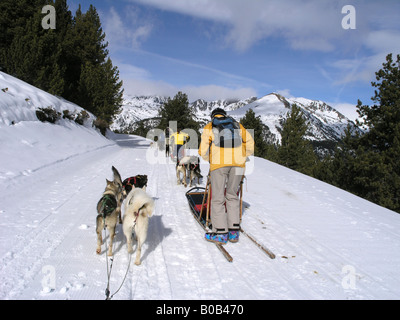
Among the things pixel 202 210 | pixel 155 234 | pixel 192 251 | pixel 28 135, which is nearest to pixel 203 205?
pixel 202 210

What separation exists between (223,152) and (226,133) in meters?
0.33

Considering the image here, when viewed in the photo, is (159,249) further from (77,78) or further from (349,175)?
(77,78)

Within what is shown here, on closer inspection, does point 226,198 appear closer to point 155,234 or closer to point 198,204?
point 155,234

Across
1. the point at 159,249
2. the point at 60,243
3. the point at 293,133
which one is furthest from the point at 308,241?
the point at 293,133

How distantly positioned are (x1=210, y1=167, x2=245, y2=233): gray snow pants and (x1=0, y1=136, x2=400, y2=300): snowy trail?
374mm

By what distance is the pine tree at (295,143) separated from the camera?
30.0 m

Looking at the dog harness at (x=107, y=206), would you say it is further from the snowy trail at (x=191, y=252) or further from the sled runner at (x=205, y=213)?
the sled runner at (x=205, y=213)

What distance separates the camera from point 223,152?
4520mm

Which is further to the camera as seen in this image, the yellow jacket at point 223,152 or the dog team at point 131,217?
the yellow jacket at point 223,152

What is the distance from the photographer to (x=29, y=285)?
2.97m

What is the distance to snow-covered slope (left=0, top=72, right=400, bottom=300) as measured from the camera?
10.3 ft

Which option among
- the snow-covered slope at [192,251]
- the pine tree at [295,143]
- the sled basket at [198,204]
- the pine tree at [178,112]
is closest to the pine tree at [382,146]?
the pine tree at [295,143]

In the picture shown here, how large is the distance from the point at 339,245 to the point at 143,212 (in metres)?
3.54

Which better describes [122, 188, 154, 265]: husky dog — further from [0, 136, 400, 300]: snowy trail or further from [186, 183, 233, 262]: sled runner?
[186, 183, 233, 262]: sled runner
